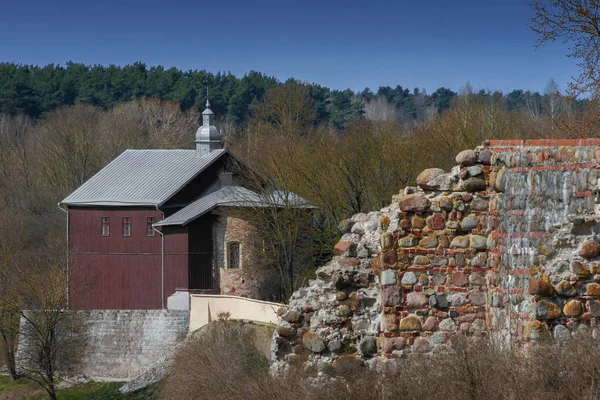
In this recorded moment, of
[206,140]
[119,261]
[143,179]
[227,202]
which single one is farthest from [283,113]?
[227,202]

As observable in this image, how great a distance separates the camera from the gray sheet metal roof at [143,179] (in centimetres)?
4453

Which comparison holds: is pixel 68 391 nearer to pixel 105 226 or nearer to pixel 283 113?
pixel 105 226

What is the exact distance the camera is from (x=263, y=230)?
40.0 metres

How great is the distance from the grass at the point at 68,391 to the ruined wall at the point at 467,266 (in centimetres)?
2275

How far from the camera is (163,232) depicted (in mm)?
43500

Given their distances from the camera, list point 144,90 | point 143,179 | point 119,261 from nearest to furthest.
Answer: point 119,261 < point 143,179 < point 144,90

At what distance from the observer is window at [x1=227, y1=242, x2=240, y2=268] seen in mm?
40906

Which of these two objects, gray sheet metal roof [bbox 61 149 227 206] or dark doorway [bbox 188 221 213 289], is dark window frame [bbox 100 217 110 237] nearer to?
gray sheet metal roof [bbox 61 149 227 206]

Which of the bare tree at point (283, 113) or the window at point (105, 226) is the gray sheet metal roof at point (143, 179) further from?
the bare tree at point (283, 113)

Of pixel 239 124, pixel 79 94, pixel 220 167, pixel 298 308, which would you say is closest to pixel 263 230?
pixel 220 167

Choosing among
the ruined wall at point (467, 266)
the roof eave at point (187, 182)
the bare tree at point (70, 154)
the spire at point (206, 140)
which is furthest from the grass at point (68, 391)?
the bare tree at point (70, 154)

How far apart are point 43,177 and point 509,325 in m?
65.8

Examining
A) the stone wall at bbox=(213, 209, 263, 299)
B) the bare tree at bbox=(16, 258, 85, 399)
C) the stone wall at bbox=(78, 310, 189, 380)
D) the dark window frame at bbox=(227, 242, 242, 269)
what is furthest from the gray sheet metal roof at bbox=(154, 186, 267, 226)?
the bare tree at bbox=(16, 258, 85, 399)

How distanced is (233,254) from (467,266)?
29886 millimetres
